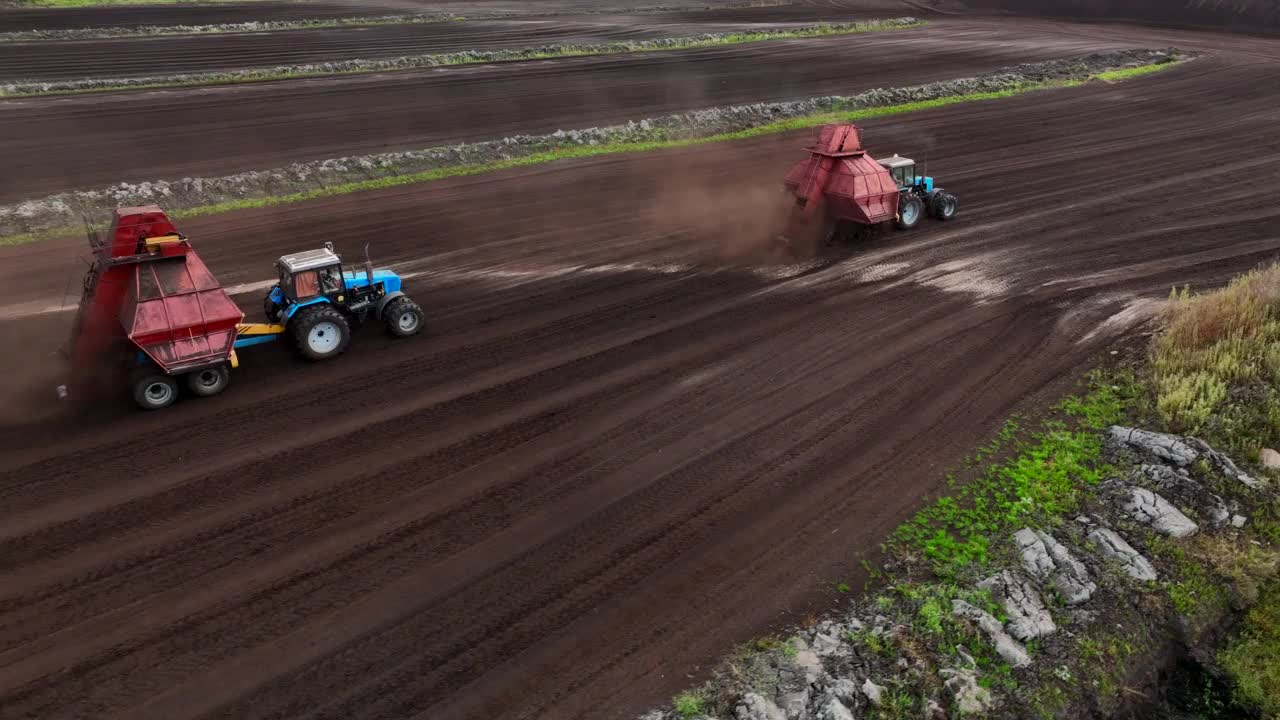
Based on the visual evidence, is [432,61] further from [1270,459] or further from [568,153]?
[1270,459]

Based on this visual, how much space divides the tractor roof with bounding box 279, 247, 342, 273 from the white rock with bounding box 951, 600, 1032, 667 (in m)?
11.0

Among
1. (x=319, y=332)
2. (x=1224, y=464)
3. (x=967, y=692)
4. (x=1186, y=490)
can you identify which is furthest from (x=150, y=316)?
(x=1224, y=464)

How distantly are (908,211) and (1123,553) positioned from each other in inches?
485

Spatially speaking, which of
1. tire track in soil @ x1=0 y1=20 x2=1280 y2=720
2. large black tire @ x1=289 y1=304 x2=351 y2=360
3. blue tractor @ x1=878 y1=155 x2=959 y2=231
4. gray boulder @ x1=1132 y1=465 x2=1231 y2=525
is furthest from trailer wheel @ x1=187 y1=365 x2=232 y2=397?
blue tractor @ x1=878 y1=155 x2=959 y2=231

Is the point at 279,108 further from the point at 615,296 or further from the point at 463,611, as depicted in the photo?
the point at 463,611

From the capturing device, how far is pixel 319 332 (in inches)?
528

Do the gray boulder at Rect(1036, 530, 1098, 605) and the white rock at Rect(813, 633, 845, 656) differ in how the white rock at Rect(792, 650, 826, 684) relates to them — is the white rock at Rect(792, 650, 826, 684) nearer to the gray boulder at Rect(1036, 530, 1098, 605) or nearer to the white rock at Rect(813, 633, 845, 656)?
the white rock at Rect(813, 633, 845, 656)

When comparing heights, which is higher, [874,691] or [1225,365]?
[1225,365]

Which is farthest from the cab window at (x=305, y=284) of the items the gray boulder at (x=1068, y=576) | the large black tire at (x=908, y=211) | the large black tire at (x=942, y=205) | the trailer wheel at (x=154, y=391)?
the large black tire at (x=942, y=205)

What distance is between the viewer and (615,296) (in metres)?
16.1

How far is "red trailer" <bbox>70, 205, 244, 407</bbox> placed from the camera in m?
11.5

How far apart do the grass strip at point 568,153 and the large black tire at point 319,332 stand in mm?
9905

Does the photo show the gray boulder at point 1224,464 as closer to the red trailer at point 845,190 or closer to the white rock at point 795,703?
the white rock at point 795,703

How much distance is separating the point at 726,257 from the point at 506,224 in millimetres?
6179
